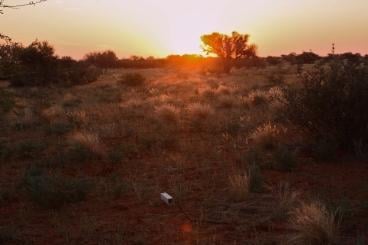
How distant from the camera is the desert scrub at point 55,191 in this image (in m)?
8.05

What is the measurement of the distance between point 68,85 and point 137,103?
17106mm

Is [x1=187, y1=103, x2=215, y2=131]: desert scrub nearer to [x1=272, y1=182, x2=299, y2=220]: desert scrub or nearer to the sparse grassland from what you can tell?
the sparse grassland

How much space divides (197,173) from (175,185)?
40.5 inches

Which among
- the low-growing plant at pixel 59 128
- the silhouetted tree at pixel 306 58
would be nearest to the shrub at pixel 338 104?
the low-growing plant at pixel 59 128

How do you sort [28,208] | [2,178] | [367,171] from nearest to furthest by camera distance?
[28,208]
[367,171]
[2,178]

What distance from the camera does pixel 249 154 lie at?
35.0 feet

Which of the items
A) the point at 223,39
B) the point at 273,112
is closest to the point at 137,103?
the point at 273,112

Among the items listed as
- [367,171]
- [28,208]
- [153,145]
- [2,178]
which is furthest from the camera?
Result: [153,145]

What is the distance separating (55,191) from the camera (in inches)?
320

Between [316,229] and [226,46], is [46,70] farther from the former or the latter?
[316,229]

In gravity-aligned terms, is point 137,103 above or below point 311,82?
below

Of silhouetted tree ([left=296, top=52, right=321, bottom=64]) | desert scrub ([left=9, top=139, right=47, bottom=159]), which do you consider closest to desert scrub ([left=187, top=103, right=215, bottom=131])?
desert scrub ([left=9, top=139, right=47, bottom=159])

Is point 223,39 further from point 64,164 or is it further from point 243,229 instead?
point 243,229

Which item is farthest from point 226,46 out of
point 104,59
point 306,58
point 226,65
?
point 104,59
